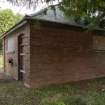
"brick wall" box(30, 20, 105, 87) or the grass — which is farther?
"brick wall" box(30, 20, 105, 87)

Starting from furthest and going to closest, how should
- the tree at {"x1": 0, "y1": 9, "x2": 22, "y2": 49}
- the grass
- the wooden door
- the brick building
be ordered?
the tree at {"x1": 0, "y1": 9, "x2": 22, "y2": 49}, the wooden door, the brick building, the grass

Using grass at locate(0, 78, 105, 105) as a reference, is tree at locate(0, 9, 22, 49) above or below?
above

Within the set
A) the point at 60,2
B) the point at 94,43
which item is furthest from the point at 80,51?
the point at 60,2

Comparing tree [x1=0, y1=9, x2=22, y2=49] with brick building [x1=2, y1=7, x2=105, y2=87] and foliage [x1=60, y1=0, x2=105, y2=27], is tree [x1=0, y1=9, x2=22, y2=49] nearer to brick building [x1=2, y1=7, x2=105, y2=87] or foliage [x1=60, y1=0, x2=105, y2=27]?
brick building [x1=2, y1=7, x2=105, y2=87]

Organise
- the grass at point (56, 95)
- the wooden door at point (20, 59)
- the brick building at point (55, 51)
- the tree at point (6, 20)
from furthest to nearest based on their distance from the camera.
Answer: the tree at point (6, 20) < the wooden door at point (20, 59) < the brick building at point (55, 51) < the grass at point (56, 95)

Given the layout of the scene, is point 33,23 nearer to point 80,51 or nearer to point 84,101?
point 80,51

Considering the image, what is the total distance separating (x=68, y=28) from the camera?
11773 mm

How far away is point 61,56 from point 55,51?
461mm

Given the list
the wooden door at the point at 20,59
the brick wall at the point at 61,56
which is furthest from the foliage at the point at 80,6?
the wooden door at the point at 20,59

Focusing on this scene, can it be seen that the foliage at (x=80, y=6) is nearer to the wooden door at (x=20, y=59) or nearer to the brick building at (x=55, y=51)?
the brick building at (x=55, y=51)

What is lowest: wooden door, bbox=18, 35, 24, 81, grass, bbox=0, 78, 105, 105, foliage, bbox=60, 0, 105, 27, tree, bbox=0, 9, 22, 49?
grass, bbox=0, 78, 105, 105

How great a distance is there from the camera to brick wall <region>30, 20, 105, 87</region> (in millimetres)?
10625

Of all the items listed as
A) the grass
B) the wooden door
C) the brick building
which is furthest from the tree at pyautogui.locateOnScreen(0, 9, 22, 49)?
the grass

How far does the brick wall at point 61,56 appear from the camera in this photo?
10625mm
